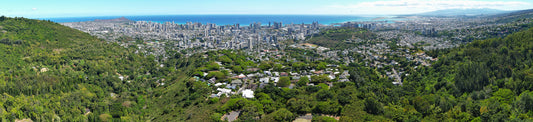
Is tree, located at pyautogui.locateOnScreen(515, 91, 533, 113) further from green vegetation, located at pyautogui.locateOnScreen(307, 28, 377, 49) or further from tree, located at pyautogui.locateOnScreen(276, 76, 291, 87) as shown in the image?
green vegetation, located at pyautogui.locateOnScreen(307, 28, 377, 49)

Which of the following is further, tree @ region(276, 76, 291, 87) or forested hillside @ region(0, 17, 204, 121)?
tree @ region(276, 76, 291, 87)

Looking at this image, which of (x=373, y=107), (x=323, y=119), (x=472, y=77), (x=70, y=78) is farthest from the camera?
(x=70, y=78)

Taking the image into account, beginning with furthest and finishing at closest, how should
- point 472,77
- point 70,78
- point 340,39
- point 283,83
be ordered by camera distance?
point 340,39, point 70,78, point 472,77, point 283,83

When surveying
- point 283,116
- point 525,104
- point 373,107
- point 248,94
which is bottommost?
point 525,104

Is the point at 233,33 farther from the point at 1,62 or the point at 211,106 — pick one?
the point at 211,106

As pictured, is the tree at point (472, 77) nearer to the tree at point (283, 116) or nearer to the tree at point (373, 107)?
the tree at point (373, 107)

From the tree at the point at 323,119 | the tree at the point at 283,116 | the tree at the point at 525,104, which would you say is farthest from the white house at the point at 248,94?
the tree at the point at 525,104

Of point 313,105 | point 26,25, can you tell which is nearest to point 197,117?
point 313,105

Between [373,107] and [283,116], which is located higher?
[283,116]

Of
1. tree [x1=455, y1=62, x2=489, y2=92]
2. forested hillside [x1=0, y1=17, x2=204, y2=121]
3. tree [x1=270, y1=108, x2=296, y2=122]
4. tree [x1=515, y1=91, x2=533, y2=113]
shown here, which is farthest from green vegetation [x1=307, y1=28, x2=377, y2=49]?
tree [x1=270, y1=108, x2=296, y2=122]

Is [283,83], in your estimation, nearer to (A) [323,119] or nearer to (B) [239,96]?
(B) [239,96]

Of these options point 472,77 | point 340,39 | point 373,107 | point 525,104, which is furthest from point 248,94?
point 340,39
